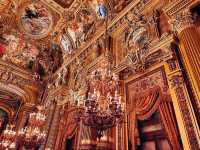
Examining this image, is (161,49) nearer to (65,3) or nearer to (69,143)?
(69,143)

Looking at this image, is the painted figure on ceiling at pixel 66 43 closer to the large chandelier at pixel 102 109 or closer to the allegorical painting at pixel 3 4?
the allegorical painting at pixel 3 4

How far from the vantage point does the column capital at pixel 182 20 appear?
13.6 ft

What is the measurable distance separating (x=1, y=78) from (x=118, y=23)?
796 centimetres

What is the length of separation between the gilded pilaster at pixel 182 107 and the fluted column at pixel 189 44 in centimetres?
21

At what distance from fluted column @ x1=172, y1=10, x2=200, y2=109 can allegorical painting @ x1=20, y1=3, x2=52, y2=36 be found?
27.7ft

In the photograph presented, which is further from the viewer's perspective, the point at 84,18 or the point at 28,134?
the point at 84,18

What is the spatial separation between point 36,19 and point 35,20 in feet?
0.37

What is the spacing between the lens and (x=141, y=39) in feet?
18.6

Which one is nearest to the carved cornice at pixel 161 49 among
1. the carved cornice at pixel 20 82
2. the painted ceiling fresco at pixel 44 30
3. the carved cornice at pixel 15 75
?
the painted ceiling fresco at pixel 44 30

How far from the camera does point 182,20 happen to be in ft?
13.8

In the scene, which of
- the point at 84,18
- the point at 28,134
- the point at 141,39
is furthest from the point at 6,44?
the point at 141,39

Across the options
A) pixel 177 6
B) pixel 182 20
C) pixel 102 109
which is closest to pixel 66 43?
pixel 177 6

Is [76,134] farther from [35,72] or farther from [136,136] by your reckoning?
[35,72]

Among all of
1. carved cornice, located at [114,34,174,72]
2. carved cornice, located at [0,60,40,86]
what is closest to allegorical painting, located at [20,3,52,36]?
carved cornice, located at [0,60,40,86]
